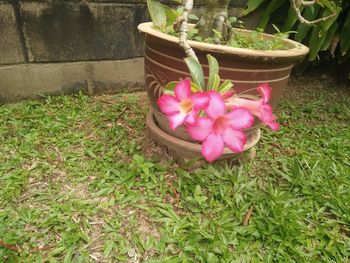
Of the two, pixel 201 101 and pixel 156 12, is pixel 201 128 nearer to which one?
pixel 201 101

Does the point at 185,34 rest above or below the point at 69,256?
above

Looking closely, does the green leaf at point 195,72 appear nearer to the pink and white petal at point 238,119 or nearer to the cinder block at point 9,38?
the pink and white petal at point 238,119

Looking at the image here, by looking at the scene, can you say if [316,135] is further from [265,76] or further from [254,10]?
[254,10]

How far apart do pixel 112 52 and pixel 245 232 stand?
1.63m

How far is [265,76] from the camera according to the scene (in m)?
1.40

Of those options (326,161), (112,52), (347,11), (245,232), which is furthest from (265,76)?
(347,11)

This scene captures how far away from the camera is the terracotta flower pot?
1.29 m

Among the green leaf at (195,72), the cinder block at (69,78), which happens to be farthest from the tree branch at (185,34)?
the cinder block at (69,78)

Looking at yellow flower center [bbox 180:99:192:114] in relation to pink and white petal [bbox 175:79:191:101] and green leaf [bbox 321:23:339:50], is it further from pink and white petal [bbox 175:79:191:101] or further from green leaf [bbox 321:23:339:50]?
green leaf [bbox 321:23:339:50]

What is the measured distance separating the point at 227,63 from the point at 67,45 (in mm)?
1316

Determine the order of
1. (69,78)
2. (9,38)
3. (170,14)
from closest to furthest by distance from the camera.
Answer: (170,14), (9,38), (69,78)

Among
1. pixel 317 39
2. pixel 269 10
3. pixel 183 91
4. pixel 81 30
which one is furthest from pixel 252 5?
pixel 183 91

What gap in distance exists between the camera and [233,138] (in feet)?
1.94

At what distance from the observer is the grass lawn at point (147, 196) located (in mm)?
1256
